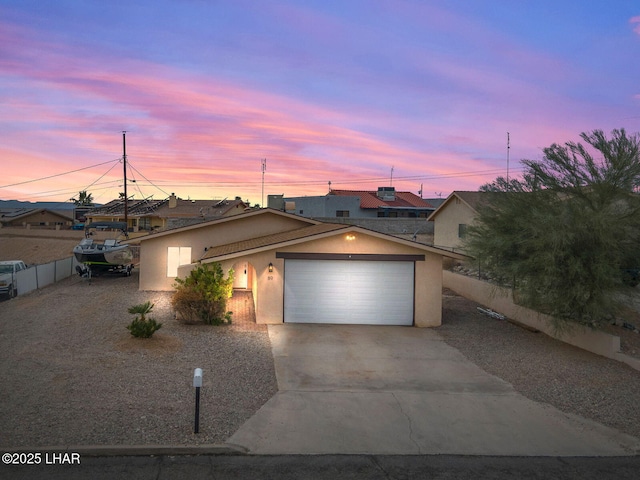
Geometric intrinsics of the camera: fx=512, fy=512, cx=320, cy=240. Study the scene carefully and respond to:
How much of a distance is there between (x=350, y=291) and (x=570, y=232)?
7161 millimetres

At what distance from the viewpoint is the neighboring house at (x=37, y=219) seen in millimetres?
69438

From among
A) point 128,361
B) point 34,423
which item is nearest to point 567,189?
point 128,361

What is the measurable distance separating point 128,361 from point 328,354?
4924 millimetres

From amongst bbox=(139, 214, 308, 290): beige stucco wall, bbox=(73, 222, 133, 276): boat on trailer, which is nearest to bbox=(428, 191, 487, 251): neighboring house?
bbox=(139, 214, 308, 290): beige stucco wall

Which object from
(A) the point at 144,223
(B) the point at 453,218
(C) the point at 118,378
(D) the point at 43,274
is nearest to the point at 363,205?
(B) the point at 453,218

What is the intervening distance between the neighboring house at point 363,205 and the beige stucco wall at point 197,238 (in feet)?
69.8

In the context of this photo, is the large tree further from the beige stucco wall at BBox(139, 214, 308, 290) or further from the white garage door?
the beige stucco wall at BBox(139, 214, 308, 290)

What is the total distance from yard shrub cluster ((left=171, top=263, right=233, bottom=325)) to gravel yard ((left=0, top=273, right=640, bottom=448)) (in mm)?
470

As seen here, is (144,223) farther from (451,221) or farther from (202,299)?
(202,299)

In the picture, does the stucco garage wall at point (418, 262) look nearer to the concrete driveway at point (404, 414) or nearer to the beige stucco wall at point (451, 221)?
the concrete driveway at point (404, 414)

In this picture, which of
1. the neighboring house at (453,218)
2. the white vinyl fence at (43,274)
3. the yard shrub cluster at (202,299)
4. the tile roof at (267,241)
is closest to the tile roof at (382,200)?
the neighboring house at (453,218)

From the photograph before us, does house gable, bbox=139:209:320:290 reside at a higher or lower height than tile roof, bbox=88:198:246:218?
lower

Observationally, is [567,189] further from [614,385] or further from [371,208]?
[371,208]

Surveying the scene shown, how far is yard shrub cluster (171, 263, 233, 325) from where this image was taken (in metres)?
15.9
